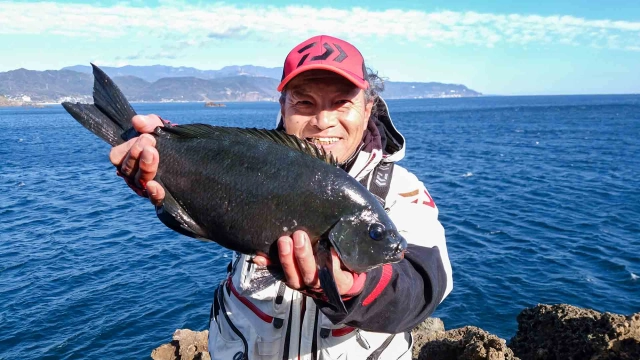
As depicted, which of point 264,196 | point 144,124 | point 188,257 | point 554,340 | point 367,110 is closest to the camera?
point 264,196

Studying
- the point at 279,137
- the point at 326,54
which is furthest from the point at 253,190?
the point at 326,54

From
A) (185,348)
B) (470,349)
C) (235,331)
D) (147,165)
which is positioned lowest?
(185,348)

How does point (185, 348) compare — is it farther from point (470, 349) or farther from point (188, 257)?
point (188, 257)

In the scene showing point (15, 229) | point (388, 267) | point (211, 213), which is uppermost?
point (211, 213)

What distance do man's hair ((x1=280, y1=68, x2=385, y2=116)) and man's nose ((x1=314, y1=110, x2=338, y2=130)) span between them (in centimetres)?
40

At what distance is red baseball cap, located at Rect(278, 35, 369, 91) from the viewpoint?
3723mm

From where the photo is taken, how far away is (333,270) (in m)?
2.93

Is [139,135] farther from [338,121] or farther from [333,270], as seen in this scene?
[333,270]

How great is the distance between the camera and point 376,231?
10.5 ft

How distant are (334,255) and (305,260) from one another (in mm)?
220

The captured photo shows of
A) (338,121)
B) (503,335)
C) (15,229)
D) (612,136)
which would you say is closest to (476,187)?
(503,335)

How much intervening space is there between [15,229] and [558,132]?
213 ft

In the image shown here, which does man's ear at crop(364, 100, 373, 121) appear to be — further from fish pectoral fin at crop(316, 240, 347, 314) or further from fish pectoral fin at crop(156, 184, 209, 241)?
fish pectoral fin at crop(156, 184, 209, 241)

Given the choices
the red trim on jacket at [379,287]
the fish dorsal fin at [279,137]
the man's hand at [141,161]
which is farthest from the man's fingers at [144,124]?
the red trim on jacket at [379,287]
